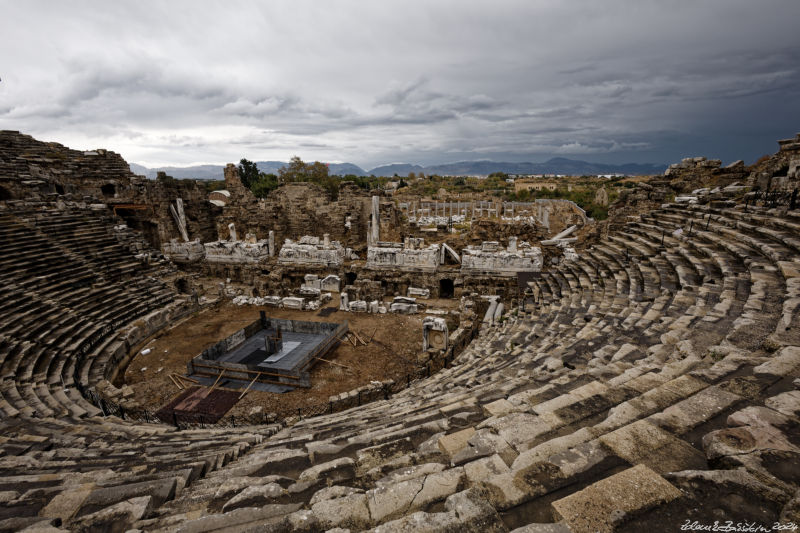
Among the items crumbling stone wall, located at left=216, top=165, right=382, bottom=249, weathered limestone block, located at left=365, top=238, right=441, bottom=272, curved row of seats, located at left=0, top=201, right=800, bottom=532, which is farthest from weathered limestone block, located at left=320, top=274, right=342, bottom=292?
curved row of seats, located at left=0, top=201, right=800, bottom=532

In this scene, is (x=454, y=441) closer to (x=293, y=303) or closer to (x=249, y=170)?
(x=293, y=303)

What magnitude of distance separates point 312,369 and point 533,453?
997 cm

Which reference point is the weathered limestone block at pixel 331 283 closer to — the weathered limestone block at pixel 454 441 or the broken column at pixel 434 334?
the broken column at pixel 434 334

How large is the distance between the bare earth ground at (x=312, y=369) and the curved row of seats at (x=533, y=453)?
3479 mm

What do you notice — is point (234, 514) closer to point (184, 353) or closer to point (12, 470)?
point (12, 470)

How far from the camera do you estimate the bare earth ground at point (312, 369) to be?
1041cm

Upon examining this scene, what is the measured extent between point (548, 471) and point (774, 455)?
4.61 feet

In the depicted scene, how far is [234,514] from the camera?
266cm

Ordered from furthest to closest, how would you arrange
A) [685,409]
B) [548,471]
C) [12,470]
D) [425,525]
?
[12,470] → [685,409] → [548,471] → [425,525]

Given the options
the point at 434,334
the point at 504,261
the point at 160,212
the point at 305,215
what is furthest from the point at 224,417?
the point at 160,212

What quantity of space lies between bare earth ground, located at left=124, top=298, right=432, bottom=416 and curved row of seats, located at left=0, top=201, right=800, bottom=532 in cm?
348

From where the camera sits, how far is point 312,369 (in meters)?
11.8

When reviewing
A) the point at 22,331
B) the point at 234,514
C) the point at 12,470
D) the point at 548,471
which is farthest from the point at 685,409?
the point at 22,331

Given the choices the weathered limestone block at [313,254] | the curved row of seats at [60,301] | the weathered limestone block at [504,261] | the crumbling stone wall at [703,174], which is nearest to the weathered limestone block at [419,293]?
the weathered limestone block at [504,261]
